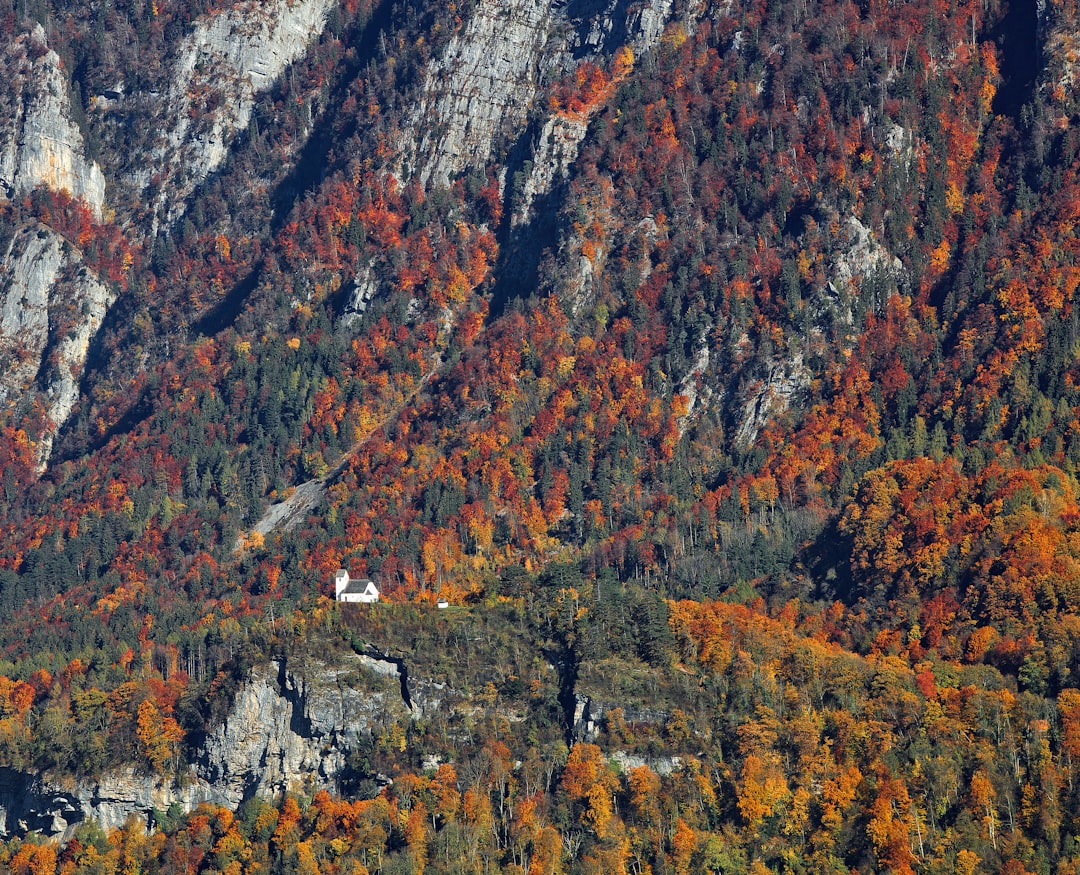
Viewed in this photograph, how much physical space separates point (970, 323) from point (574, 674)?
65459 mm

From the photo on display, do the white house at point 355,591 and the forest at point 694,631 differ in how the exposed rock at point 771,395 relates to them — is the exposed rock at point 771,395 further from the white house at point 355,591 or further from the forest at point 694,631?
the white house at point 355,591

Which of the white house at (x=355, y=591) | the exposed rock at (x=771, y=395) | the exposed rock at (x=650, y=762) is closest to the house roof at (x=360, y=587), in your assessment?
the white house at (x=355, y=591)

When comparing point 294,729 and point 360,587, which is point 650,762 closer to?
point 294,729

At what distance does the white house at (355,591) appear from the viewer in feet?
554

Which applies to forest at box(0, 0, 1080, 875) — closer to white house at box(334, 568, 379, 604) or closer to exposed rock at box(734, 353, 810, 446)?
exposed rock at box(734, 353, 810, 446)

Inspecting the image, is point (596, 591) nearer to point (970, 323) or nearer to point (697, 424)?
point (697, 424)

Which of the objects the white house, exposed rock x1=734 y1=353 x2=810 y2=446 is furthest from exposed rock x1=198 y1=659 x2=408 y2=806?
exposed rock x1=734 y1=353 x2=810 y2=446

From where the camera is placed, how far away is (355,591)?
170 meters

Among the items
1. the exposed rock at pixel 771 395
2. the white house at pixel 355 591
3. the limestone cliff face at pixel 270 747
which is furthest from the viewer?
the exposed rock at pixel 771 395

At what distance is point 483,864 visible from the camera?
13250cm

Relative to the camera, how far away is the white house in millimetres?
168750

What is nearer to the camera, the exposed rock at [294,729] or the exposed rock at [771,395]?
the exposed rock at [294,729]

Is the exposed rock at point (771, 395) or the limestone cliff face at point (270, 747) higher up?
the exposed rock at point (771, 395)

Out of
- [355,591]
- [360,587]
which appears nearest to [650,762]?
[355,591]
